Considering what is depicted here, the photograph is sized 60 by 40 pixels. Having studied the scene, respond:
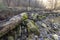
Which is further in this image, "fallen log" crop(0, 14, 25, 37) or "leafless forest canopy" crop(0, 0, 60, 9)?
"leafless forest canopy" crop(0, 0, 60, 9)

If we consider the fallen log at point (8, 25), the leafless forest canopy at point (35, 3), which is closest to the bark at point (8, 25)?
the fallen log at point (8, 25)

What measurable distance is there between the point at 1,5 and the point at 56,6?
4.19 feet

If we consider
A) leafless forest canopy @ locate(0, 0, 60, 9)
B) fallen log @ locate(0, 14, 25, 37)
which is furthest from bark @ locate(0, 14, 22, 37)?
leafless forest canopy @ locate(0, 0, 60, 9)

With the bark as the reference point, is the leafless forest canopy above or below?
above

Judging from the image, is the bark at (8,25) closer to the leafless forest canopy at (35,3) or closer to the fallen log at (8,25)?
the fallen log at (8,25)

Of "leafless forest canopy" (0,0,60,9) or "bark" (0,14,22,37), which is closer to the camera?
"bark" (0,14,22,37)

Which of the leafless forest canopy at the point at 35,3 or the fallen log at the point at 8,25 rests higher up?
the leafless forest canopy at the point at 35,3

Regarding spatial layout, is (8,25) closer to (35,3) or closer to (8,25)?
(8,25)

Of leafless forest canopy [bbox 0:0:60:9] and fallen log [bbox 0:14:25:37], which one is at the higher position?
leafless forest canopy [bbox 0:0:60:9]

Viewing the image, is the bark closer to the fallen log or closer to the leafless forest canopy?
the fallen log

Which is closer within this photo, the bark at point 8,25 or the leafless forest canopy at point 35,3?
the bark at point 8,25

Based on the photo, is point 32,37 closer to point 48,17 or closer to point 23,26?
point 23,26

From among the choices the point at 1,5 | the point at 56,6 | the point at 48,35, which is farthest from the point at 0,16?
the point at 56,6

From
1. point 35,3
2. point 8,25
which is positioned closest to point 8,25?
point 8,25
